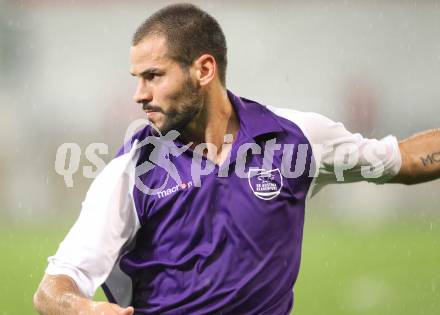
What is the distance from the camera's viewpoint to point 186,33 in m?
3.89

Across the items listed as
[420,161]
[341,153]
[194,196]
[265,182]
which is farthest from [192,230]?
[420,161]

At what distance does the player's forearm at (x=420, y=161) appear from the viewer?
3.95m

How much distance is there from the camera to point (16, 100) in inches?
668

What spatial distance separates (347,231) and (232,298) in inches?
318

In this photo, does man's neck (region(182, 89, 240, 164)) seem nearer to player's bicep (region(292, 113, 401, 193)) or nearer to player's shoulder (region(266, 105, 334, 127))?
player's shoulder (region(266, 105, 334, 127))

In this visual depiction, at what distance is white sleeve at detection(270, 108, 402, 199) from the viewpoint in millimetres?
3877

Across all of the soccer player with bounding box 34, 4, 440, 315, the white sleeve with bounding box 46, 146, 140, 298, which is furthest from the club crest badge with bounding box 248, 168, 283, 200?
the white sleeve with bounding box 46, 146, 140, 298

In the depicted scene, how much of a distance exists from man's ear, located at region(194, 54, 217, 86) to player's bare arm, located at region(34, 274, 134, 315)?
922 millimetres

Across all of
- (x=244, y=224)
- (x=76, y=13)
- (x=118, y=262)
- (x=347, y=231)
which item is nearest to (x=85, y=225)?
(x=118, y=262)

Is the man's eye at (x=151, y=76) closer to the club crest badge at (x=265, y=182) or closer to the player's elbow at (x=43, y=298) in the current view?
the club crest badge at (x=265, y=182)

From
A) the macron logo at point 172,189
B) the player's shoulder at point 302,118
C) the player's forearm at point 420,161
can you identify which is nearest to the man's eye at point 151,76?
the macron logo at point 172,189

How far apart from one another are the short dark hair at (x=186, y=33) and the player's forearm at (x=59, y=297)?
0.90m

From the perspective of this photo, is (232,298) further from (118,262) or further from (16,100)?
(16,100)

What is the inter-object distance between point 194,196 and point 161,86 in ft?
1.34
